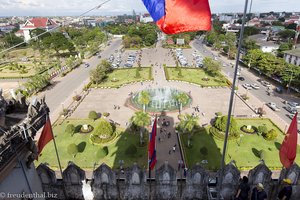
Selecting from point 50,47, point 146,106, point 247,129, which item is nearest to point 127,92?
point 146,106

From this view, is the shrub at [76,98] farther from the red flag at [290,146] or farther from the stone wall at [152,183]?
the red flag at [290,146]

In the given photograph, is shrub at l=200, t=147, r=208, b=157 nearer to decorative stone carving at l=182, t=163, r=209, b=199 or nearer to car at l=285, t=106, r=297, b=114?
decorative stone carving at l=182, t=163, r=209, b=199

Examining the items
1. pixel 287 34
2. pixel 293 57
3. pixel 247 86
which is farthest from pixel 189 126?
pixel 287 34

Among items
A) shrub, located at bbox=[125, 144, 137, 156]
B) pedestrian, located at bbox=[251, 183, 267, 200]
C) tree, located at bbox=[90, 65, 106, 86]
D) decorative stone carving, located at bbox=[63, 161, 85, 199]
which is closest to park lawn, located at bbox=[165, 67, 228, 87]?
tree, located at bbox=[90, 65, 106, 86]

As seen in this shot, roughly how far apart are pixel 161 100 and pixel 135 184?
31966mm

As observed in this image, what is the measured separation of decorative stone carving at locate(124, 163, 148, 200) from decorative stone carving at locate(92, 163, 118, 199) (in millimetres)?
821

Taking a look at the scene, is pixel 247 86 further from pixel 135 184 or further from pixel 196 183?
pixel 135 184

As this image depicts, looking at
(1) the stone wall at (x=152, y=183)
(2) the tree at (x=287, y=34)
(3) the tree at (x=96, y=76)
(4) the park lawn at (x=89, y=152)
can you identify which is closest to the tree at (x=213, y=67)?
(3) the tree at (x=96, y=76)

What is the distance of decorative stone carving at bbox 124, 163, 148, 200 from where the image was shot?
14.0 metres

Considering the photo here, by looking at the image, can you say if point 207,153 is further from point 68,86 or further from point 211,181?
point 68,86

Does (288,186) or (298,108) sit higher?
(288,186)

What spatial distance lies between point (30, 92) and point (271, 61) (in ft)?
192

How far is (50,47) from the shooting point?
84.1m

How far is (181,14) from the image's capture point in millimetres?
9469
